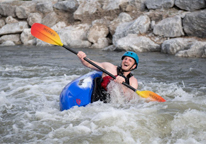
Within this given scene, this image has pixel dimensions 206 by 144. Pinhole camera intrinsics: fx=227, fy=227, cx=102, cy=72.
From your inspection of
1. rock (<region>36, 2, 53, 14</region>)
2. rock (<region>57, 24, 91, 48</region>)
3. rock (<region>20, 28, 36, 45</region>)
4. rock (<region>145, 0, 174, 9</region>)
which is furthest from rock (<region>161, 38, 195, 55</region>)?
rock (<region>36, 2, 53, 14</region>)

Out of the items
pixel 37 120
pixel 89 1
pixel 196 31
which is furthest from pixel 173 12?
pixel 37 120

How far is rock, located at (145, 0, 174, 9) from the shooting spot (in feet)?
40.4

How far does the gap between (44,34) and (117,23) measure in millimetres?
9637

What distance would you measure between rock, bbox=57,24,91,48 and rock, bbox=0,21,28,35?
13.8ft

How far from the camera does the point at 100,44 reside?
42.4 feet

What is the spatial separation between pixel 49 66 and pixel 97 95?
4.40m

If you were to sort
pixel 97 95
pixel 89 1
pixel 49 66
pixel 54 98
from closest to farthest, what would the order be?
pixel 97 95
pixel 54 98
pixel 49 66
pixel 89 1

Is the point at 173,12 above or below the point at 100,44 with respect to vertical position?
above

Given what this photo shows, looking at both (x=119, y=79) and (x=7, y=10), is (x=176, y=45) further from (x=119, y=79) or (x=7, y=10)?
(x=7, y=10)

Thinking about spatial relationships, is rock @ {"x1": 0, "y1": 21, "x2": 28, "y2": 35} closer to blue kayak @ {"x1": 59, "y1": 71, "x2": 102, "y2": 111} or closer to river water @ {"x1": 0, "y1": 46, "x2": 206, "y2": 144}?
river water @ {"x1": 0, "y1": 46, "x2": 206, "y2": 144}

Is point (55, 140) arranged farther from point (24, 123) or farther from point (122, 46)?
point (122, 46)

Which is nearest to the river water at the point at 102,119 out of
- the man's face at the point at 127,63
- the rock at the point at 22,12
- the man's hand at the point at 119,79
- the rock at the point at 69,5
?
the man's hand at the point at 119,79

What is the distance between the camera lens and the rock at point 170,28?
10461 millimetres

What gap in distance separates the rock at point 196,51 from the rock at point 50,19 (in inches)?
414
